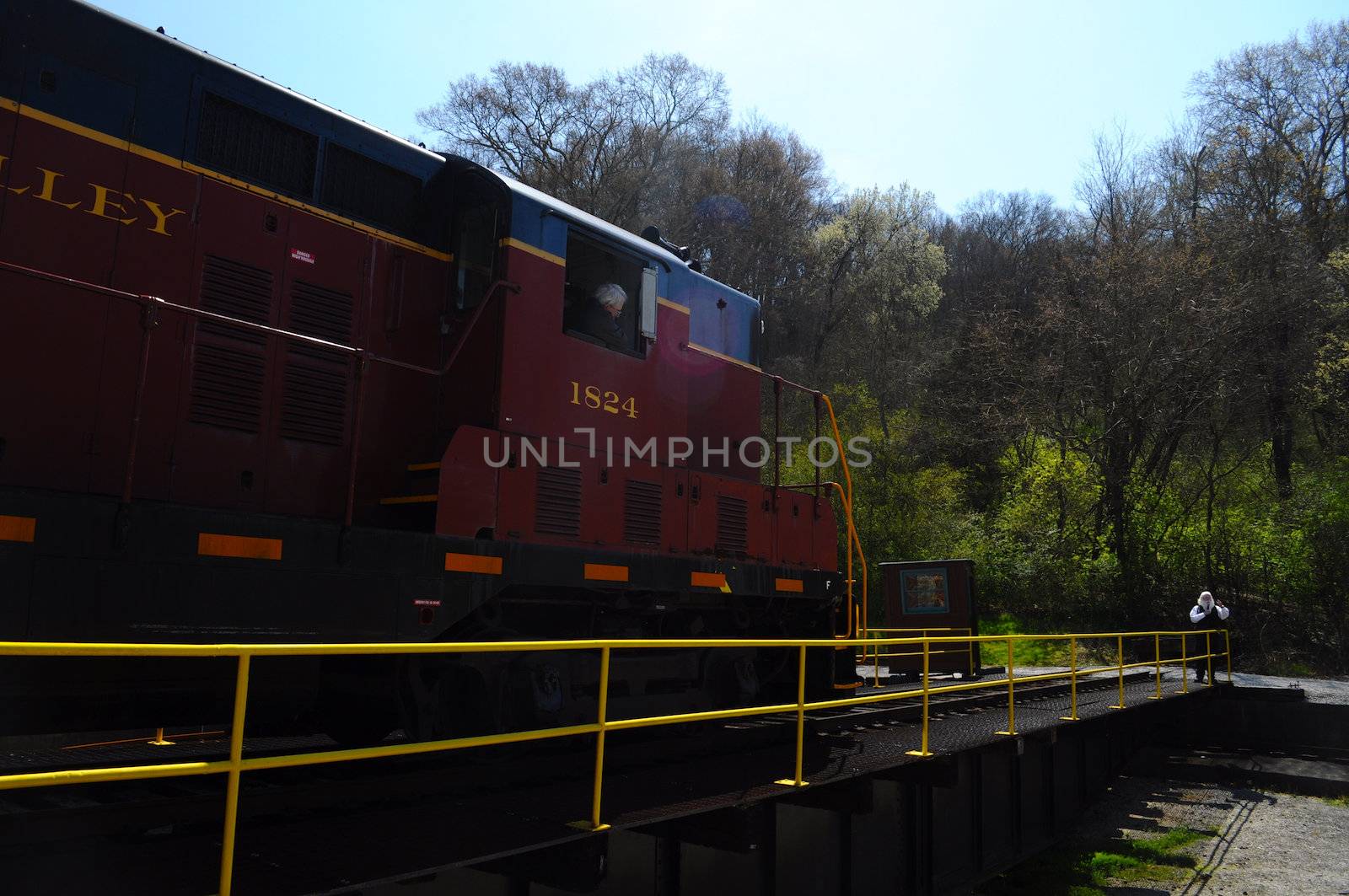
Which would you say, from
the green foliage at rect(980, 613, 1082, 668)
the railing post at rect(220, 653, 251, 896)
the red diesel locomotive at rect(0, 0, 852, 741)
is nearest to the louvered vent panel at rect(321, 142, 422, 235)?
the red diesel locomotive at rect(0, 0, 852, 741)

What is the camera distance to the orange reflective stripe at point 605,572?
20.4 ft

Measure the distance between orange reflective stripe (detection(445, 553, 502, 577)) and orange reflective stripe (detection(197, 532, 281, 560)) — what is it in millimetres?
1052

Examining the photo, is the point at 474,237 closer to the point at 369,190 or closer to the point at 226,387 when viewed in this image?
the point at 369,190

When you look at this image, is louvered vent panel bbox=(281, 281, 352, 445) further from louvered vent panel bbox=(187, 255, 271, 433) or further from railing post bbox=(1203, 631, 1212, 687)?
railing post bbox=(1203, 631, 1212, 687)

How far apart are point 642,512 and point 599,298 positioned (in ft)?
5.38

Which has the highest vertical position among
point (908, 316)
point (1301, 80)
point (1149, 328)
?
point (1301, 80)

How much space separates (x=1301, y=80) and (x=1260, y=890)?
2717 cm

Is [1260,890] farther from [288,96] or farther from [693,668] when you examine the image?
[288,96]

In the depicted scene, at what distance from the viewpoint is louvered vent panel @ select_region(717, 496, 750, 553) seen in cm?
757

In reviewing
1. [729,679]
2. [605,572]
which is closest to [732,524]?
[729,679]

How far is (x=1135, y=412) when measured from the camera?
895 inches

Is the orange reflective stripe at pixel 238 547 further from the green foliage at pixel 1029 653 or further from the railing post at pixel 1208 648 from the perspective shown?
the green foliage at pixel 1029 653

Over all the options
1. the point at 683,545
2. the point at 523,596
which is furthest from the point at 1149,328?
the point at 523,596

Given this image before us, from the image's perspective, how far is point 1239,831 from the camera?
1129cm
